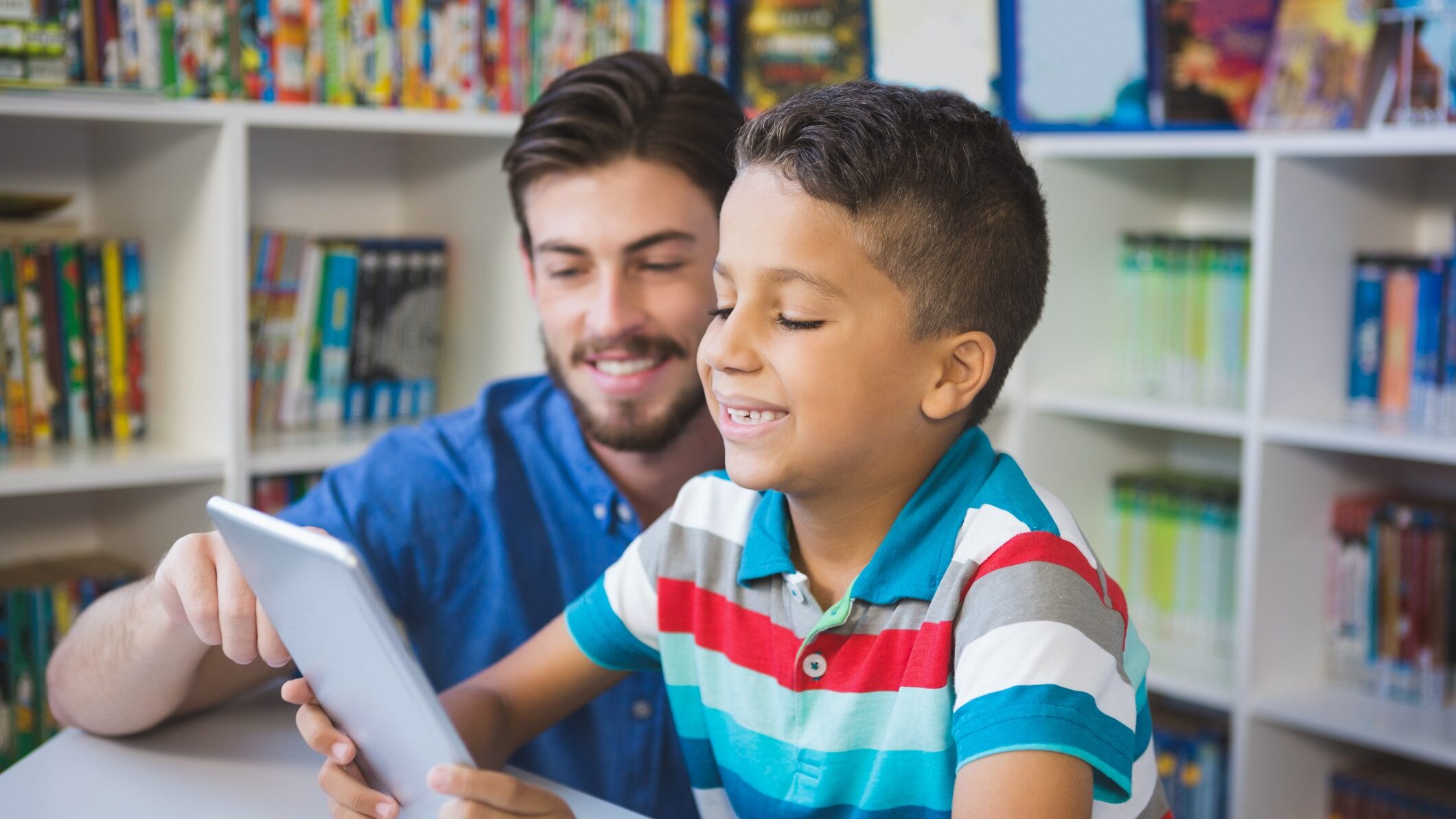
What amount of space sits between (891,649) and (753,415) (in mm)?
188

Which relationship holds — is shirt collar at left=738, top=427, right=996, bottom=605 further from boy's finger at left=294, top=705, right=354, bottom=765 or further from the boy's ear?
boy's finger at left=294, top=705, right=354, bottom=765

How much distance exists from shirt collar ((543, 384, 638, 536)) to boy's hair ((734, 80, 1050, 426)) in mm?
492

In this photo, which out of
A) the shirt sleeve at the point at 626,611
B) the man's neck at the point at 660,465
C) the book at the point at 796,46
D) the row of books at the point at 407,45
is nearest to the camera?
the shirt sleeve at the point at 626,611

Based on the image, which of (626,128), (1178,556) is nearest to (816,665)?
(626,128)

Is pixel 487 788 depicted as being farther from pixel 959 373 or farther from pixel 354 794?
pixel 959 373

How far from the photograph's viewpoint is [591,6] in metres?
2.22

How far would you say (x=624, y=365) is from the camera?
4.74 ft

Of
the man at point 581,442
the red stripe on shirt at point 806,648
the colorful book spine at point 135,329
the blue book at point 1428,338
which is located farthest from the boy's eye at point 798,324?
the blue book at point 1428,338

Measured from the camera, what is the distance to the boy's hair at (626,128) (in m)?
1.45

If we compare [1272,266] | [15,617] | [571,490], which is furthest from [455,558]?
[1272,266]

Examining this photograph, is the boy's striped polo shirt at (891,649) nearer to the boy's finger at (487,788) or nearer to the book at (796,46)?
the boy's finger at (487,788)

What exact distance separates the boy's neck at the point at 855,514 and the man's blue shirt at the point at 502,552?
1.25ft

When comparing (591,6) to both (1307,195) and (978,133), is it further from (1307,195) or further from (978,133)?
Result: (978,133)

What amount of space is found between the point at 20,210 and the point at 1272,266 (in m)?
1.77
